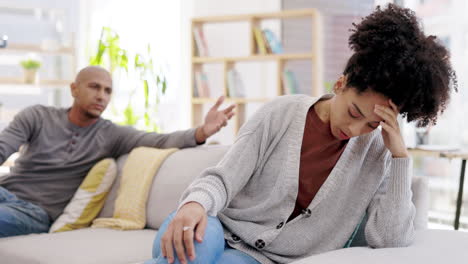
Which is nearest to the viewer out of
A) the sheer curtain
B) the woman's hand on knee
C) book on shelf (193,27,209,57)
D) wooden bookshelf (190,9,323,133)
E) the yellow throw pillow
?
the woman's hand on knee

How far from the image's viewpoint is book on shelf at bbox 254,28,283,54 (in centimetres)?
502

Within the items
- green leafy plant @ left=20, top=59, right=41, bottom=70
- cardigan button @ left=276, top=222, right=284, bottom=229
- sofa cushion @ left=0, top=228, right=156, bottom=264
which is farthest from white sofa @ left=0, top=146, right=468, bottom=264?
green leafy plant @ left=20, top=59, right=41, bottom=70

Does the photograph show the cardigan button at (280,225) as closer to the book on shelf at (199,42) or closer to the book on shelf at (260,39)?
the book on shelf at (260,39)

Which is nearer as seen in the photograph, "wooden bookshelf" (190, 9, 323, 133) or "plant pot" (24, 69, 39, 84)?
"wooden bookshelf" (190, 9, 323, 133)

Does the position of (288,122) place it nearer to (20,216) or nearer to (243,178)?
(243,178)

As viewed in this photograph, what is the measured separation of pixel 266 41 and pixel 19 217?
2968 millimetres

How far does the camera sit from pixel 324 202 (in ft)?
5.34

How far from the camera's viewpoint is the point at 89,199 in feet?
8.71

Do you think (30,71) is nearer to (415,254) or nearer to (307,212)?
(307,212)

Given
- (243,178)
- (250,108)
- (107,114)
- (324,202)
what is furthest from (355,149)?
(107,114)

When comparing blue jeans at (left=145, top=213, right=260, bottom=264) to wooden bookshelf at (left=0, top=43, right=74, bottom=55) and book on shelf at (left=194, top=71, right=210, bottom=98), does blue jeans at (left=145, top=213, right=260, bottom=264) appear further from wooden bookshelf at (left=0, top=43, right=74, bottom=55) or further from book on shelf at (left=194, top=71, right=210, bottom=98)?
wooden bookshelf at (left=0, top=43, right=74, bottom=55)

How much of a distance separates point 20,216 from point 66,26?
4.47m

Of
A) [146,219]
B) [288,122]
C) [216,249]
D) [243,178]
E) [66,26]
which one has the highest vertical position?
[66,26]

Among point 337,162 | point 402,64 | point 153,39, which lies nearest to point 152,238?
point 337,162
